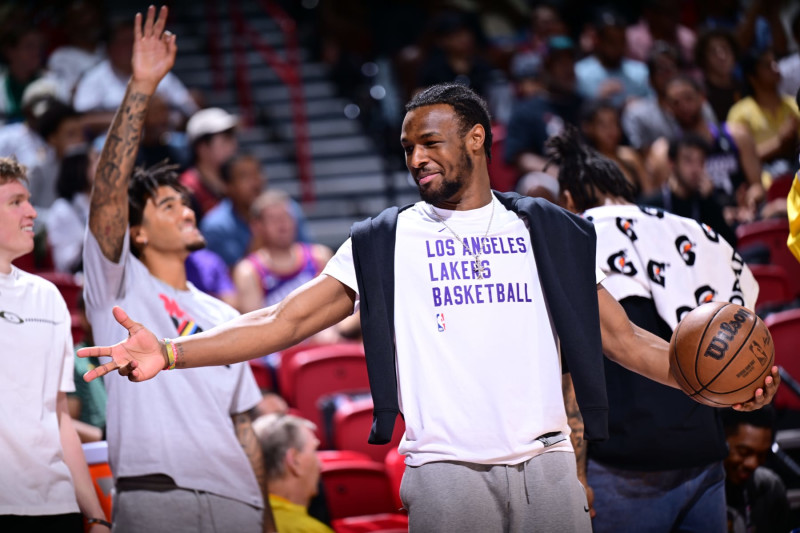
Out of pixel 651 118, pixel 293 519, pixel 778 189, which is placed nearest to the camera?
pixel 293 519

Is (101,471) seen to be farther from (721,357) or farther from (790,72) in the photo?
(790,72)

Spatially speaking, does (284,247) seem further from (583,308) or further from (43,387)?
(583,308)

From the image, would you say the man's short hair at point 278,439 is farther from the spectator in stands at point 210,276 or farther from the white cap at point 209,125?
the white cap at point 209,125

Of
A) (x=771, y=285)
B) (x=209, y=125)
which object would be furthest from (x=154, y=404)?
(x=209, y=125)

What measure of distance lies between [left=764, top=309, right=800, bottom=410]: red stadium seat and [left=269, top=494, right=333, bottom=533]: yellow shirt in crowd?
2.63 meters

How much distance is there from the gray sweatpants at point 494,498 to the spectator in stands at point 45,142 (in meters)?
5.61

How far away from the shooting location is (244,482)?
151 inches

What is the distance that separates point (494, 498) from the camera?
2.81m

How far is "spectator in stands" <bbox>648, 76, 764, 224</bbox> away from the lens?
7477mm

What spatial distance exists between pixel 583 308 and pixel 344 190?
763 centimetres

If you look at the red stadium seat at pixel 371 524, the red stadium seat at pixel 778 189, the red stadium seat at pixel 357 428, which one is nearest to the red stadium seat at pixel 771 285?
the red stadium seat at pixel 778 189

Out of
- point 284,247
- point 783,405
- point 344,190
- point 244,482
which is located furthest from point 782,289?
point 344,190

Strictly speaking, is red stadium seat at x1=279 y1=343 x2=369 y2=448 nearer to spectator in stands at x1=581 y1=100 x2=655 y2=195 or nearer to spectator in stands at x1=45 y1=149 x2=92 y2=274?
spectator in stands at x1=45 y1=149 x2=92 y2=274

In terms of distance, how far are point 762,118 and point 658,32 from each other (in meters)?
3.24
